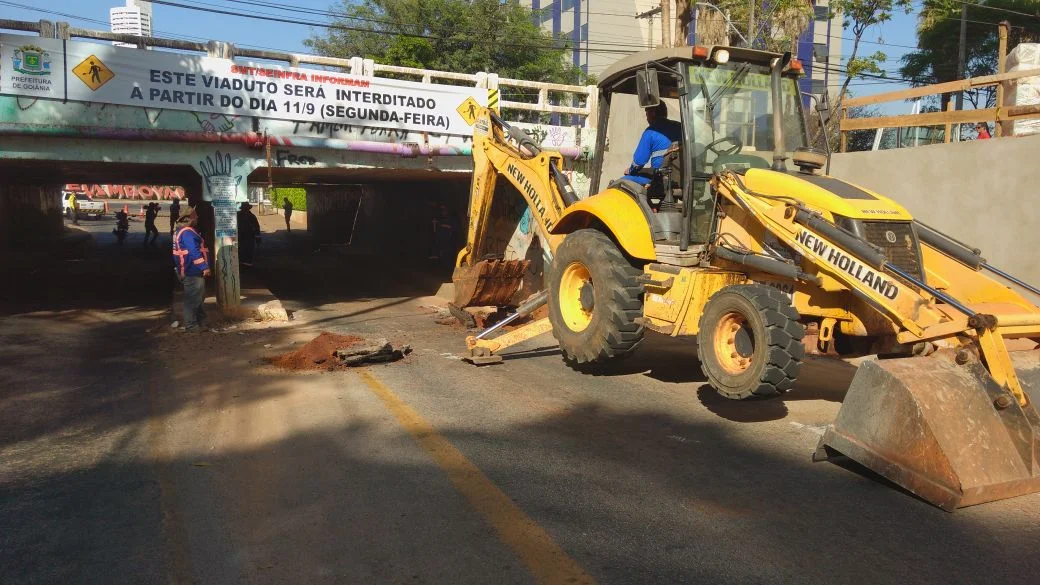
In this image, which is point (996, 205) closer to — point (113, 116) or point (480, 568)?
point (480, 568)

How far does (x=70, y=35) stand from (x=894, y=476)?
12.7 m

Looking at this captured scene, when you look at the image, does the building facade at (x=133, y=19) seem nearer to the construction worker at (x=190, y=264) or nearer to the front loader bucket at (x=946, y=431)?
the construction worker at (x=190, y=264)

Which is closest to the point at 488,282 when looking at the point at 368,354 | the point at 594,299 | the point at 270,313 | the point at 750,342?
the point at 368,354

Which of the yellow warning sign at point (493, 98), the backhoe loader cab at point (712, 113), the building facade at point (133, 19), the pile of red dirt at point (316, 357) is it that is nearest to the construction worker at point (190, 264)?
the pile of red dirt at point (316, 357)

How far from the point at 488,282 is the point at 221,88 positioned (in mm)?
5704

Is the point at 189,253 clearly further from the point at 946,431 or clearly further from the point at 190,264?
the point at 946,431

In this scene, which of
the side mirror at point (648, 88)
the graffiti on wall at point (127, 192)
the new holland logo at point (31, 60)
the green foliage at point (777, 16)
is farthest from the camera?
the graffiti on wall at point (127, 192)

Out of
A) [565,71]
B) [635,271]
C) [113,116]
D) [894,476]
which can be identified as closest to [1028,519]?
[894,476]

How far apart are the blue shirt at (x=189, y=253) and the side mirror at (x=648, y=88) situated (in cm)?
774

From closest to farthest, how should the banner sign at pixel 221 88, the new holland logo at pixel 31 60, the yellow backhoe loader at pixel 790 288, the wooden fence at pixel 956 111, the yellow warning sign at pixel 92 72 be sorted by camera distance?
1. the yellow backhoe loader at pixel 790 288
2. the wooden fence at pixel 956 111
3. the new holland logo at pixel 31 60
4. the banner sign at pixel 221 88
5. the yellow warning sign at pixel 92 72

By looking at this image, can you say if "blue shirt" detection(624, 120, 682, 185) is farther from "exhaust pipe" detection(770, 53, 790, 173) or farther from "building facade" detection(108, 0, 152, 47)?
"building facade" detection(108, 0, 152, 47)

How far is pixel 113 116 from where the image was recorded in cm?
1259

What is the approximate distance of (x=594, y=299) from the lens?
7.87 meters

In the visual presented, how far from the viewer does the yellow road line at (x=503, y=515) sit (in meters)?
4.09
